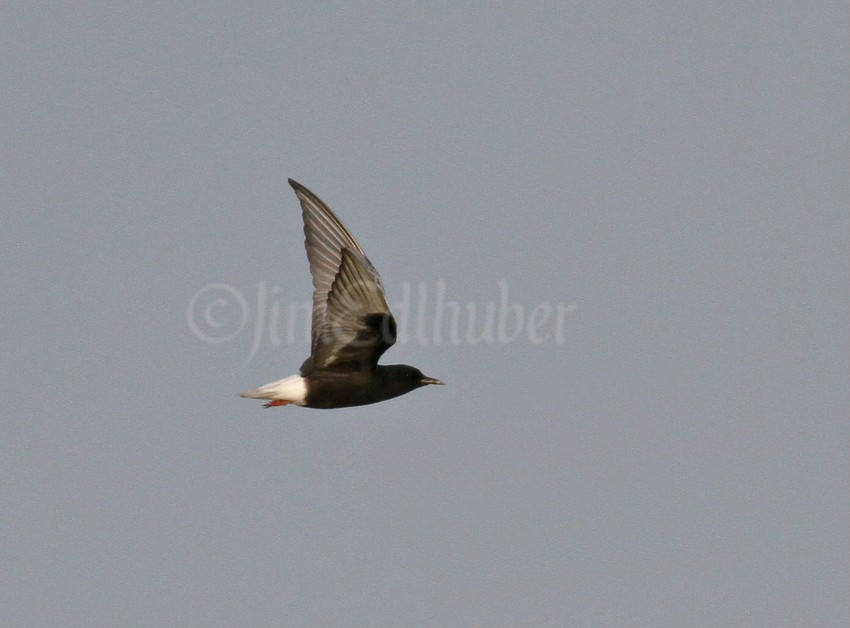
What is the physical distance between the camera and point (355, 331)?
70.5ft

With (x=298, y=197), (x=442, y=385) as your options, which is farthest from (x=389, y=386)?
(x=298, y=197)

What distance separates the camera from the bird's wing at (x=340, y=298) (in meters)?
21.1

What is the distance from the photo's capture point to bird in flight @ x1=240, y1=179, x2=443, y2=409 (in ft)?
69.5

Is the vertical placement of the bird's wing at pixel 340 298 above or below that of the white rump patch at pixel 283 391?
above

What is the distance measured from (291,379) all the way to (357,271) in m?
1.96

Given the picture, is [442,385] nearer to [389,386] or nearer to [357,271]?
[389,386]

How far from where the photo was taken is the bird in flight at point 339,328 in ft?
69.5

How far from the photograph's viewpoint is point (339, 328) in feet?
70.7

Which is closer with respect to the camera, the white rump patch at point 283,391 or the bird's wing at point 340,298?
the bird's wing at point 340,298

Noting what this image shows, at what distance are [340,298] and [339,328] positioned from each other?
465mm

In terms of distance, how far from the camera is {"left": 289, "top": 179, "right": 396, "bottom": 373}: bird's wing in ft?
69.3

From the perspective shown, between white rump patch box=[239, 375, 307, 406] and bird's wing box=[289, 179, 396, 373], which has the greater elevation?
bird's wing box=[289, 179, 396, 373]

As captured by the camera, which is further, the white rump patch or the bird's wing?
the white rump patch

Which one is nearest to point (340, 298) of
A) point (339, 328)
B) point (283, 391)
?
point (339, 328)
